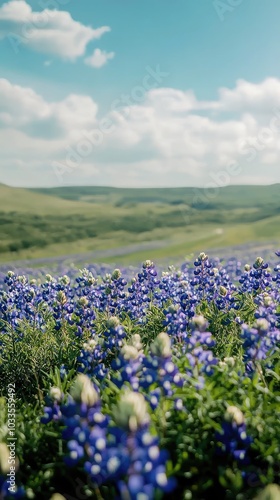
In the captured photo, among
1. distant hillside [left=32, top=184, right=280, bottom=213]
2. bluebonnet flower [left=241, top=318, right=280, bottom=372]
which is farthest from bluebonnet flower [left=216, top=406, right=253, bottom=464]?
distant hillside [left=32, top=184, right=280, bottom=213]

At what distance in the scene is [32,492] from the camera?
340 centimetres

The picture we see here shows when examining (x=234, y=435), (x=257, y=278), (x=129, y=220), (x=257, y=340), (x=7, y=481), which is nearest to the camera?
(x=7, y=481)

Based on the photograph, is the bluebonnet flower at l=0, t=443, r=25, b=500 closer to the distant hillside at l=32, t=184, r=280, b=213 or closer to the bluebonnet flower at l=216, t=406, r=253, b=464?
the bluebonnet flower at l=216, t=406, r=253, b=464

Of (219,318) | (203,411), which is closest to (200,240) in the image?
(219,318)

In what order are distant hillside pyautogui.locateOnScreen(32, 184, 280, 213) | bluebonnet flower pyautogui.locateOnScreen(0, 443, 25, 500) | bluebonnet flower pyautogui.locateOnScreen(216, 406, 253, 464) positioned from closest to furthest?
bluebonnet flower pyautogui.locateOnScreen(0, 443, 25, 500), bluebonnet flower pyautogui.locateOnScreen(216, 406, 253, 464), distant hillside pyautogui.locateOnScreen(32, 184, 280, 213)

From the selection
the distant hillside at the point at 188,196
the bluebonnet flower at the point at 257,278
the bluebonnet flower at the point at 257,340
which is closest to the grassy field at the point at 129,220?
the distant hillside at the point at 188,196

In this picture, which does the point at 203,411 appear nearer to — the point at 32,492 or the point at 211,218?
the point at 32,492

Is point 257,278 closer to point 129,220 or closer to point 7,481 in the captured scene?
point 7,481

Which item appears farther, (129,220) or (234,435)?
(129,220)

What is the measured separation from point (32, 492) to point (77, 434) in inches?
33.3

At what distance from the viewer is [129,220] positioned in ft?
186

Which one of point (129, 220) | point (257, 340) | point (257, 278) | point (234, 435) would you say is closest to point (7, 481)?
point (234, 435)

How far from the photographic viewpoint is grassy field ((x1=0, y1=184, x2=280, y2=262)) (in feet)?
140

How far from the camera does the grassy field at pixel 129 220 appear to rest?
42775 mm
